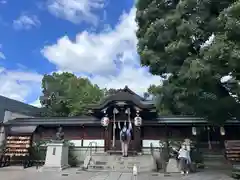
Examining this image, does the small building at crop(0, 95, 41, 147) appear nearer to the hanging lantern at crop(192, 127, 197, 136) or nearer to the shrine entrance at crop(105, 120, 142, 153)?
the shrine entrance at crop(105, 120, 142, 153)

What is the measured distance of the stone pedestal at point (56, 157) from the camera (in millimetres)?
14344

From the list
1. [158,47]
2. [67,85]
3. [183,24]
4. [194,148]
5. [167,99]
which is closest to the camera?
[183,24]

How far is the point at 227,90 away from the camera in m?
11.3

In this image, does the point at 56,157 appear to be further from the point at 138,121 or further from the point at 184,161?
the point at 184,161

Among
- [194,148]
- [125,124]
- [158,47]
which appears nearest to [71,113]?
[125,124]

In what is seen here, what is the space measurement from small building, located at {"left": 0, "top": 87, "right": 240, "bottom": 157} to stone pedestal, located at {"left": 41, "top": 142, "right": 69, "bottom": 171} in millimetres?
3100

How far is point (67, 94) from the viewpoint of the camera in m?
37.1

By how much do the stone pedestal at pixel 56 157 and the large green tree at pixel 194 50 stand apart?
6781 millimetres

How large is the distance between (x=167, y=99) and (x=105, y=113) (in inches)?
260

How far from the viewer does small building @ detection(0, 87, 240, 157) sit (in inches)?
704

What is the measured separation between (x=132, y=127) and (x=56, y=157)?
6445 mm

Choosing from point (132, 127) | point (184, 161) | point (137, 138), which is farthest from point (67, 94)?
point (184, 161)

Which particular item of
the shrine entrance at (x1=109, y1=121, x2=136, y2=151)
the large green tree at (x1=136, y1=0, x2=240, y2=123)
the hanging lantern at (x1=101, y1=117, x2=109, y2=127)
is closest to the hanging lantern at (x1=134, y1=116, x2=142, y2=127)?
the shrine entrance at (x1=109, y1=121, x2=136, y2=151)

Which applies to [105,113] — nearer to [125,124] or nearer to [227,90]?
[125,124]
